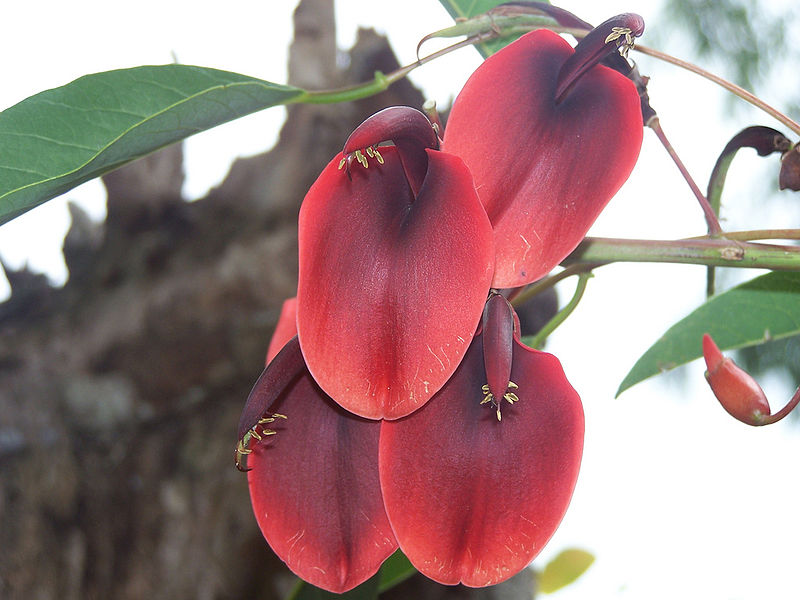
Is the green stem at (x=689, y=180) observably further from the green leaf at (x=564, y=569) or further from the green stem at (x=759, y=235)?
the green leaf at (x=564, y=569)

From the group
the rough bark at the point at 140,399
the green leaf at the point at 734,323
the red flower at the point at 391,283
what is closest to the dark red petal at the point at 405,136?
the red flower at the point at 391,283

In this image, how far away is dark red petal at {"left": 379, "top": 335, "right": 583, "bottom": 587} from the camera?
0.24 meters

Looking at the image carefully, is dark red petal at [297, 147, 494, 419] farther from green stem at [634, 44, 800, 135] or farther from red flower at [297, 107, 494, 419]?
green stem at [634, 44, 800, 135]

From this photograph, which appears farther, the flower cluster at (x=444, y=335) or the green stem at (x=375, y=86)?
the green stem at (x=375, y=86)

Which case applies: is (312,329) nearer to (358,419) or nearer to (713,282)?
(358,419)

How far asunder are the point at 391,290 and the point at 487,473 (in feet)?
0.23

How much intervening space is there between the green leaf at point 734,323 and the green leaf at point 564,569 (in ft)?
2.17

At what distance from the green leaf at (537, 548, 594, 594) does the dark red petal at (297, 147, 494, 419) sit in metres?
0.93

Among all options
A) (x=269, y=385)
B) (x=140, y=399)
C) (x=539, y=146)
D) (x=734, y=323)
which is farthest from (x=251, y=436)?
(x=140, y=399)

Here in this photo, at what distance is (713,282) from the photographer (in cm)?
36

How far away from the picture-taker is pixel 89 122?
0.31m

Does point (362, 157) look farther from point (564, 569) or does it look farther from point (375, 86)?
point (564, 569)

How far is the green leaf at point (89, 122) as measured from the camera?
1.00ft

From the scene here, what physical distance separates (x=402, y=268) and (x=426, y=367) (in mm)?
31
